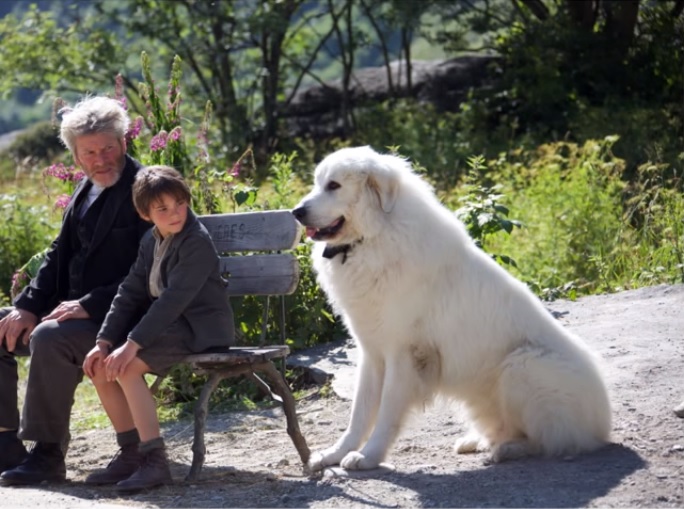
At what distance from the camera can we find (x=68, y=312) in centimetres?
500

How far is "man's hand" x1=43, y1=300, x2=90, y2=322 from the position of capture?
5.00 meters

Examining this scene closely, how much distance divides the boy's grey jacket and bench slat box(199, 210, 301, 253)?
0.81 metres

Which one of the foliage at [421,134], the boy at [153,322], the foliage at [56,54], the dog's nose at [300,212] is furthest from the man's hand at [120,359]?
the foliage at [56,54]

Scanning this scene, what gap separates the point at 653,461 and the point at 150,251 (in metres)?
2.40

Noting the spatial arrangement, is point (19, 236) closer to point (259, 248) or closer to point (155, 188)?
point (259, 248)

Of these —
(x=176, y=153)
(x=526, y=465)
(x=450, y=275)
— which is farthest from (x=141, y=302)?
(x=176, y=153)

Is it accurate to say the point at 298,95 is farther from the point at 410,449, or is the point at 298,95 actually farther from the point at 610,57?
the point at 410,449

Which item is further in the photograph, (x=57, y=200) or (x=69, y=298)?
(x=57, y=200)

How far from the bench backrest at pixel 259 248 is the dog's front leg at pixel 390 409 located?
2.99 ft

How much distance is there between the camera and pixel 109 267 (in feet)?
17.2

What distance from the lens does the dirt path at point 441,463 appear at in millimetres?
4293

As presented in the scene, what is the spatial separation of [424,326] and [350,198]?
0.68 m

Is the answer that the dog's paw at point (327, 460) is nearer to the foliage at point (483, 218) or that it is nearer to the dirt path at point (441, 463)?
the dirt path at point (441, 463)

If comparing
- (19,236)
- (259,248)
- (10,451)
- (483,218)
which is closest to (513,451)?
(259,248)
